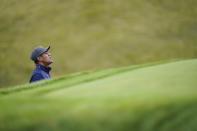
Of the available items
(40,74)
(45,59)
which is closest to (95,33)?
(45,59)

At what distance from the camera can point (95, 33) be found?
16.2 ft

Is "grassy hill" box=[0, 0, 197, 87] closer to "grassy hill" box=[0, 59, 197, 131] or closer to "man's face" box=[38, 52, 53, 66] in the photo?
"man's face" box=[38, 52, 53, 66]

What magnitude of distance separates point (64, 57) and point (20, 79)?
44 cm

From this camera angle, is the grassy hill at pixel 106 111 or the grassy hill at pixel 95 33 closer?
the grassy hill at pixel 106 111

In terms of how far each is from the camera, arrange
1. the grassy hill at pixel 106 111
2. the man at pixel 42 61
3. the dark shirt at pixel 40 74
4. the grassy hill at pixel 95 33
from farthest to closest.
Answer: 1. the grassy hill at pixel 95 33
2. the man at pixel 42 61
3. the dark shirt at pixel 40 74
4. the grassy hill at pixel 106 111

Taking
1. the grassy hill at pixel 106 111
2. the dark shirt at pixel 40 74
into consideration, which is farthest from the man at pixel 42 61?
the grassy hill at pixel 106 111

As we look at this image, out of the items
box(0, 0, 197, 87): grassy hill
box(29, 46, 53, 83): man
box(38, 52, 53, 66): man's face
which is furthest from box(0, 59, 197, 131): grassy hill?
box(0, 0, 197, 87): grassy hill

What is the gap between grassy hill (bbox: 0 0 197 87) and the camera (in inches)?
190

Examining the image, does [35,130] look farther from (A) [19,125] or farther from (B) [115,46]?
(B) [115,46]

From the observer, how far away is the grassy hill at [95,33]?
15.8 feet

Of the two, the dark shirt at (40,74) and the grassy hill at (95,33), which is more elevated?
the grassy hill at (95,33)

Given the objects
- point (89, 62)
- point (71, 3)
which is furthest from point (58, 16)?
point (89, 62)

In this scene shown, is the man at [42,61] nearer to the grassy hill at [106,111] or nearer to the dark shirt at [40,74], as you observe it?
the dark shirt at [40,74]

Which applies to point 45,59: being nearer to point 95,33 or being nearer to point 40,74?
point 40,74
